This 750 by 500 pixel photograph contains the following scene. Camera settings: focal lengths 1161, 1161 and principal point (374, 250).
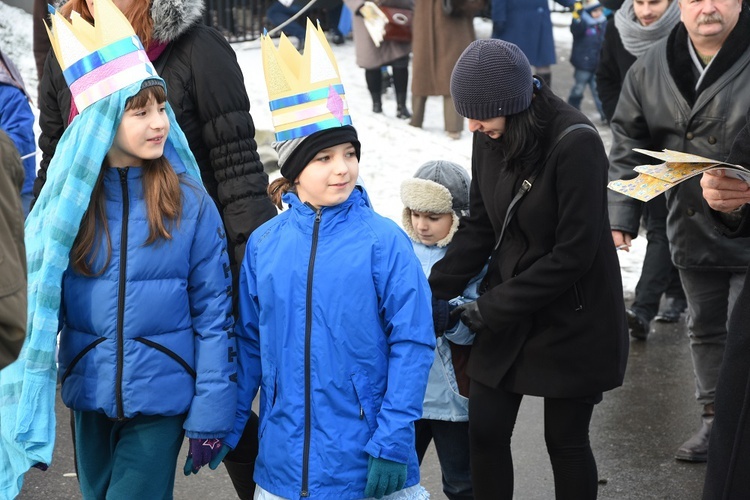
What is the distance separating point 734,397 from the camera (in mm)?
3139

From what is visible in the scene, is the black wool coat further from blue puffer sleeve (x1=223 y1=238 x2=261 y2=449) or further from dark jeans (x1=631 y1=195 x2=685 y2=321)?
dark jeans (x1=631 y1=195 x2=685 y2=321)

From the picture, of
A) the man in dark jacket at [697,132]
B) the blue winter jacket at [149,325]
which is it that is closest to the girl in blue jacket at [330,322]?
the blue winter jacket at [149,325]

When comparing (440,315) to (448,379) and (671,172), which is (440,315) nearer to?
(448,379)

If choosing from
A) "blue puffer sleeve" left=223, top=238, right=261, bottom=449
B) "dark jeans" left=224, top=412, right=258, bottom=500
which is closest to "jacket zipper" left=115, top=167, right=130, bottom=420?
"blue puffer sleeve" left=223, top=238, right=261, bottom=449

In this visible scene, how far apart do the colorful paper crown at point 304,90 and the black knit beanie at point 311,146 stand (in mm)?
→ 18

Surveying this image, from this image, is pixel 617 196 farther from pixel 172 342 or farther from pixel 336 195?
pixel 172 342

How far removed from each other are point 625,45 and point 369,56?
459 cm

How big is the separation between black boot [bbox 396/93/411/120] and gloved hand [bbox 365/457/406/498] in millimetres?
8487

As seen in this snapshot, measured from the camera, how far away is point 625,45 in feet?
22.8

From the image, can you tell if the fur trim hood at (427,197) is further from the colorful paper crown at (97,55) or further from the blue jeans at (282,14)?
the blue jeans at (282,14)

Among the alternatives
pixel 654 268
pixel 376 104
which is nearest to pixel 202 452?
pixel 654 268

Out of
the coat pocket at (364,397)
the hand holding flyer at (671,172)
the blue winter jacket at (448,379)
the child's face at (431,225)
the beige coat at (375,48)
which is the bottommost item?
the beige coat at (375,48)

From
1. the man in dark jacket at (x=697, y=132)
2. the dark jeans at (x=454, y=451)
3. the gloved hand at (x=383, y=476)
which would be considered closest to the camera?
the gloved hand at (x=383, y=476)

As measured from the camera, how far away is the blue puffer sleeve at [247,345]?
3543 mm
